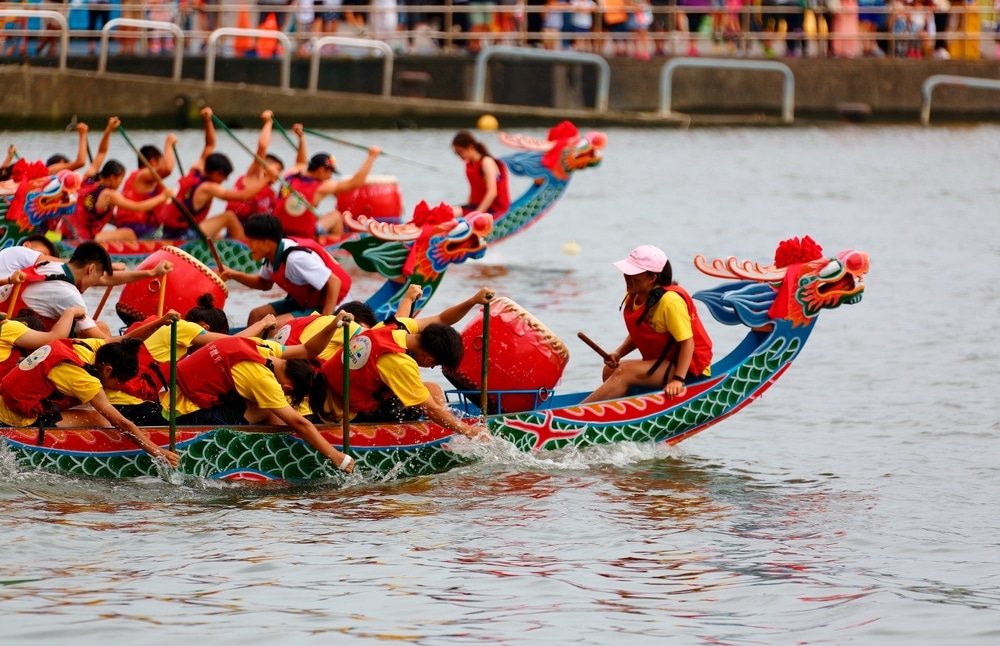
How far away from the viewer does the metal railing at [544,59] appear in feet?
86.7

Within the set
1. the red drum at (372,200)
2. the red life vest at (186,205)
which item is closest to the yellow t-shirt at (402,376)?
the red life vest at (186,205)

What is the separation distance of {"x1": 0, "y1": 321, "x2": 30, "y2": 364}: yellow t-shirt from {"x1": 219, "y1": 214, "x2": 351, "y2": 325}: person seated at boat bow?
6.99 feet

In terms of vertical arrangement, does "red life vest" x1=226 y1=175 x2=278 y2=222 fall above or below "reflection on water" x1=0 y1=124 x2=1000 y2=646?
above

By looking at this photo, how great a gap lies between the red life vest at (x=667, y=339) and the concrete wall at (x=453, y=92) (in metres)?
16.0

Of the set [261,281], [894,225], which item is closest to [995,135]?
[894,225]

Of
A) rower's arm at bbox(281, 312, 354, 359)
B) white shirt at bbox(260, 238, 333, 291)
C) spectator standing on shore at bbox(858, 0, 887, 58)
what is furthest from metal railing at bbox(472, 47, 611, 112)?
rower's arm at bbox(281, 312, 354, 359)

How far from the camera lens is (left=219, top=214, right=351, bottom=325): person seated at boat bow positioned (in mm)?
10102

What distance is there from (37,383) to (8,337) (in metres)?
0.42

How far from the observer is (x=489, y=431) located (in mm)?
8656

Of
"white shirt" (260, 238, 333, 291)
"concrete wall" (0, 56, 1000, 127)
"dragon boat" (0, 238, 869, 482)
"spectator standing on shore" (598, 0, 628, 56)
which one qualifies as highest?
"spectator standing on shore" (598, 0, 628, 56)

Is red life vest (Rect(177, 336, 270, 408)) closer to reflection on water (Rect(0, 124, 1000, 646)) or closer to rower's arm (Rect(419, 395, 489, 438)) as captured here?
reflection on water (Rect(0, 124, 1000, 646))

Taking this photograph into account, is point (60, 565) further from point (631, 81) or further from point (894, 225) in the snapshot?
point (631, 81)

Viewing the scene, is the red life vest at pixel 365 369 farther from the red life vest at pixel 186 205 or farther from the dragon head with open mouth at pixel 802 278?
the red life vest at pixel 186 205

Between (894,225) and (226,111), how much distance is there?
33.8 feet
